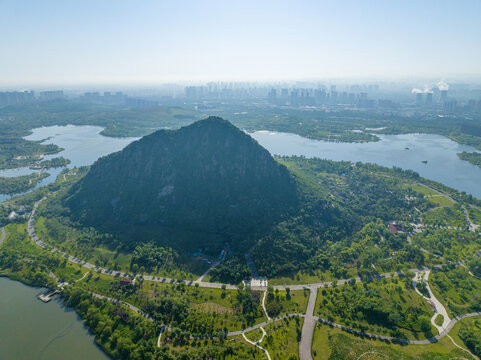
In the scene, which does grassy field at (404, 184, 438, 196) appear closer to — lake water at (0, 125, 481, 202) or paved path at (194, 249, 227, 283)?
A: lake water at (0, 125, 481, 202)

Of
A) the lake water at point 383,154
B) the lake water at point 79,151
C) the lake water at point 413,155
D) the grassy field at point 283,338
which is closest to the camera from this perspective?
the grassy field at point 283,338

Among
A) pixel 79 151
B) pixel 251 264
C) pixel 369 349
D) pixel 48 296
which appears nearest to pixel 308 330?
pixel 369 349

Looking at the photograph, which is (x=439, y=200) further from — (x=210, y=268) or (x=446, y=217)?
(x=210, y=268)

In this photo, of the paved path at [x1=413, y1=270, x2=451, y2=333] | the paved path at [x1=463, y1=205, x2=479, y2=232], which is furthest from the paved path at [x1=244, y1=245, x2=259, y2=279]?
the paved path at [x1=463, y1=205, x2=479, y2=232]

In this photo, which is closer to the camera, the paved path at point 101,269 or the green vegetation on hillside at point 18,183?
the paved path at point 101,269

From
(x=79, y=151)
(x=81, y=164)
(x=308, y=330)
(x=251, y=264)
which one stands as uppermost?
(x=79, y=151)

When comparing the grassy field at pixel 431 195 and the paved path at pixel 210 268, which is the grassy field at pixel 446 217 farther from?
the paved path at pixel 210 268

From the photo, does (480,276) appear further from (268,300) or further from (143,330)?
(143,330)

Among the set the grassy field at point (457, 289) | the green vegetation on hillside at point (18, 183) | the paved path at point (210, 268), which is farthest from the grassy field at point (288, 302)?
the green vegetation on hillside at point (18, 183)
